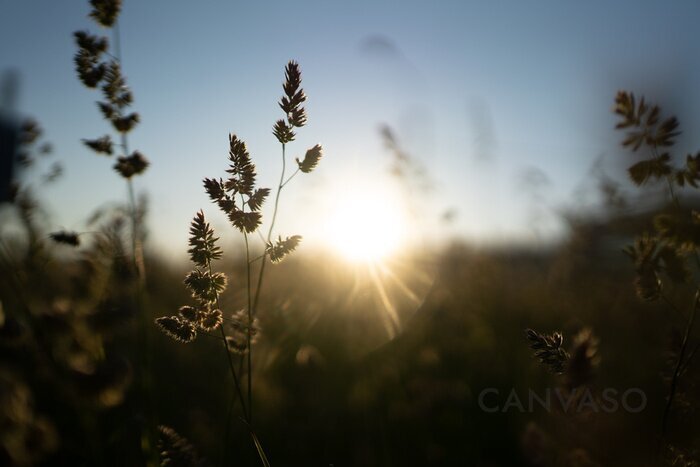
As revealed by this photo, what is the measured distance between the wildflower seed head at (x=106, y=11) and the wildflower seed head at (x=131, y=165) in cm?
55

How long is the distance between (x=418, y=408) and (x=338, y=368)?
1.18 meters

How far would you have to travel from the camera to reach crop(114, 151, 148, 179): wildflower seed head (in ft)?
7.13

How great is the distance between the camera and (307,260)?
25.0ft

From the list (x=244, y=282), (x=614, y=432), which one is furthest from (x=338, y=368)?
(x=614, y=432)

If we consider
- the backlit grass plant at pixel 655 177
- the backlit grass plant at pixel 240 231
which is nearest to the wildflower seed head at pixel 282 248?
the backlit grass plant at pixel 240 231

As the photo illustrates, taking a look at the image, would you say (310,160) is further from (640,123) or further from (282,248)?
(640,123)

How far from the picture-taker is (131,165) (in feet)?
7.21

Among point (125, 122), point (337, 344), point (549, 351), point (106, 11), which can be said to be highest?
point (106, 11)

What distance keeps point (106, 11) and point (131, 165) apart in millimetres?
634

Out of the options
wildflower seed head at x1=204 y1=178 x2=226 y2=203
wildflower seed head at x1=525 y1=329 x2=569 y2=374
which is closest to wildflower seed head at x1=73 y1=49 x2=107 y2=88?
wildflower seed head at x1=204 y1=178 x2=226 y2=203

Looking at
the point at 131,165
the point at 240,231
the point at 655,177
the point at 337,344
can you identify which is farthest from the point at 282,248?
the point at 337,344

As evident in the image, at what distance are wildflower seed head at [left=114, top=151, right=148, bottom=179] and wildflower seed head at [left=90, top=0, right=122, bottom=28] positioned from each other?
0.55m

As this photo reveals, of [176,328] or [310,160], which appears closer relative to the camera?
[176,328]

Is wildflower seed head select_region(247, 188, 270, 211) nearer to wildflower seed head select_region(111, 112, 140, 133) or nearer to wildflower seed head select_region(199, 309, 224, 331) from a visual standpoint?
wildflower seed head select_region(199, 309, 224, 331)
